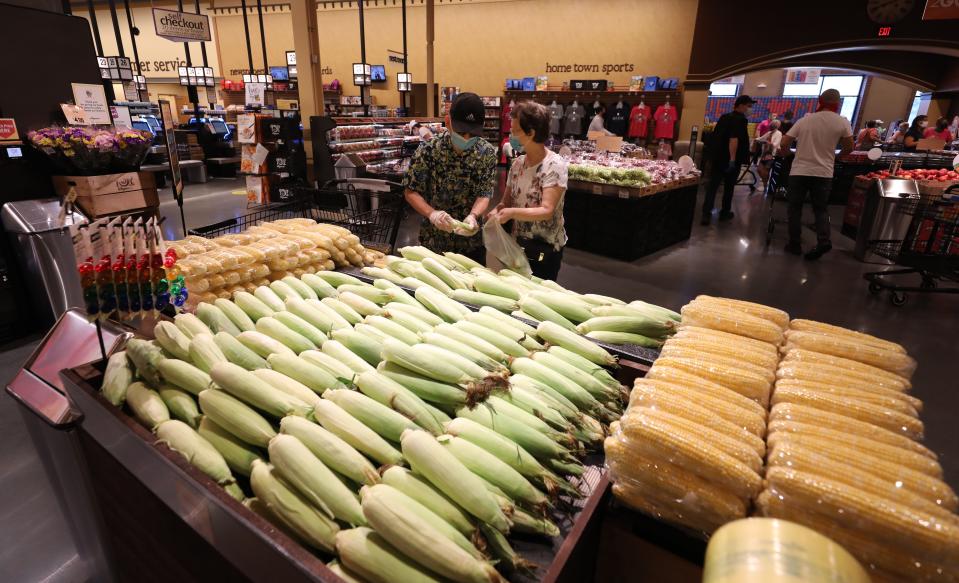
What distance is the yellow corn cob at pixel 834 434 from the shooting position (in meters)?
0.95

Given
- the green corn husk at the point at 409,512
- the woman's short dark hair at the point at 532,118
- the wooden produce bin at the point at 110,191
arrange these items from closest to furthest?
the green corn husk at the point at 409,512, the woman's short dark hair at the point at 532,118, the wooden produce bin at the point at 110,191

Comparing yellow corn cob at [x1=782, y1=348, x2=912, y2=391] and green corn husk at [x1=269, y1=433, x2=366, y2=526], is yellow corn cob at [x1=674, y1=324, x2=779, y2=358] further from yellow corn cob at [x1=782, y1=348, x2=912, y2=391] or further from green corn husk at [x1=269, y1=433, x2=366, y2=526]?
green corn husk at [x1=269, y1=433, x2=366, y2=526]

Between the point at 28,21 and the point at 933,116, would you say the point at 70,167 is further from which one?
the point at 933,116

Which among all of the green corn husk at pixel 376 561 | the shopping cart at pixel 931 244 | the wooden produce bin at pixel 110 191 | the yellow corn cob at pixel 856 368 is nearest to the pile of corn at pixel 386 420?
the green corn husk at pixel 376 561

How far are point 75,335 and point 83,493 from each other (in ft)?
1.90

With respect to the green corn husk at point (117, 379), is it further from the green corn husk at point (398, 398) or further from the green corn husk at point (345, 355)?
the green corn husk at point (398, 398)

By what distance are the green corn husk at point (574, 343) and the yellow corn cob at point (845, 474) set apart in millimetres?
580

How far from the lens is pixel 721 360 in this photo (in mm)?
1204

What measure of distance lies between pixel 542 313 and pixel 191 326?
3.84 ft

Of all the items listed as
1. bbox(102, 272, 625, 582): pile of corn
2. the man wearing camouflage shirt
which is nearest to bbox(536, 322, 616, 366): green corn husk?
bbox(102, 272, 625, 582): pile of corn

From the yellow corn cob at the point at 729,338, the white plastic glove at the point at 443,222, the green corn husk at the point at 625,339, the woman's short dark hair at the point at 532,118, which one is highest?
the woman's short dark hair at the point at 532,118

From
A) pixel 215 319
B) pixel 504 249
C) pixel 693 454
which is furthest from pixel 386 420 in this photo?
pixel 504 249

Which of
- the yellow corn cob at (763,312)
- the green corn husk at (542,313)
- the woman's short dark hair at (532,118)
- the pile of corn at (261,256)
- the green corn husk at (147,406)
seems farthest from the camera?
the woman's short dark hair at (532,118)

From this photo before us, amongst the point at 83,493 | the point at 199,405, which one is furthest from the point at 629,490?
the point at 83,493
